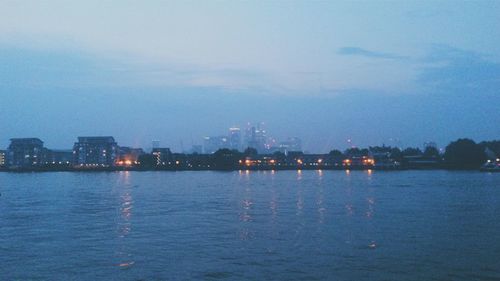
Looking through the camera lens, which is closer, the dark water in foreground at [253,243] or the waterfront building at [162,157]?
the dark water in foreground at [253,243]

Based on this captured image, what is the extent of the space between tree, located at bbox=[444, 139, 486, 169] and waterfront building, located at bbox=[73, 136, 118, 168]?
65.0 metres

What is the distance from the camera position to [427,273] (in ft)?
33.6

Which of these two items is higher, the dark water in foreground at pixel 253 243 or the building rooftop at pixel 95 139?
the building rooftop at pixel 95 139

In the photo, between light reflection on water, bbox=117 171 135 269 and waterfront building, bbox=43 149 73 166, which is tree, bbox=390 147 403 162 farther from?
light reflection on water, bbox=117 171 135 269

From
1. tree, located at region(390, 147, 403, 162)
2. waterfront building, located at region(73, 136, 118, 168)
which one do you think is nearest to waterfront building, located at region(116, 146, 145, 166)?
waterfront building, located at region(73, 136, 118, 168)

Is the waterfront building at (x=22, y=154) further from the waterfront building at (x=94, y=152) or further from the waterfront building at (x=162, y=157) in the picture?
the waterfront building at (x=162, y=157)

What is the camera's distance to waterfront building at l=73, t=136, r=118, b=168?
113438mm

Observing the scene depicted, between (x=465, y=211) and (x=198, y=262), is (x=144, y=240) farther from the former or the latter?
(x=465, y=211)

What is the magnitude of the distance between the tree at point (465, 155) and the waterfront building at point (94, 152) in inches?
2561

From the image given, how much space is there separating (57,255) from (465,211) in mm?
14980

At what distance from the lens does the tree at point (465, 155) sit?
310ft

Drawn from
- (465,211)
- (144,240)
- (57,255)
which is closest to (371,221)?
(465,211)

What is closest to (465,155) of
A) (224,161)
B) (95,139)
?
(224,161)

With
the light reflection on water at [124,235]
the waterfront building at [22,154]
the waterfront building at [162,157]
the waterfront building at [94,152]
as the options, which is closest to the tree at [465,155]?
the waterfront building at [162,157]
